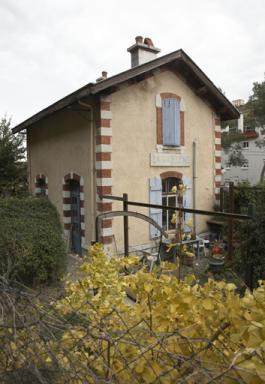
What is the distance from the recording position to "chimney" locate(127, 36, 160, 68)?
9.20 m

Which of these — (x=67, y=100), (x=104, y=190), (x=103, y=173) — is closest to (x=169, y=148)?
(x=103, y=173)

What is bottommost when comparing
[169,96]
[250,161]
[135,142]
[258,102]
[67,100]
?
[135,142]

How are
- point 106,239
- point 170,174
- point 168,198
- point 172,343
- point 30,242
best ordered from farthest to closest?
point 168,198
point 170,174
point 106,239
point 30,242
point 172,343

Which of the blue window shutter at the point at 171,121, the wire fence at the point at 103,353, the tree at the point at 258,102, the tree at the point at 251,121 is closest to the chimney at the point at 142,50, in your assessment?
the blue window shutter at the point at 171,121

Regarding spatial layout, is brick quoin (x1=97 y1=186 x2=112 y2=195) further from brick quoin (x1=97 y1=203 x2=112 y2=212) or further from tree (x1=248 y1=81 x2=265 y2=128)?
tree (x1=248 y1=81 x2=265 y2=128)

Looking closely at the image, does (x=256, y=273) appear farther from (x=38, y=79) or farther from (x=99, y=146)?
(x=38, y=79)

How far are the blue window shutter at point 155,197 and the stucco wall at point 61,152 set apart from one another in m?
1.73

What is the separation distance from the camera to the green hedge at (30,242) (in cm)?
576

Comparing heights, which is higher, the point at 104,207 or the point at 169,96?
the point at 169,96

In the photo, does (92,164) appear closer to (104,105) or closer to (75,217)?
(104,105)

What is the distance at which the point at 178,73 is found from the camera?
9.20 m

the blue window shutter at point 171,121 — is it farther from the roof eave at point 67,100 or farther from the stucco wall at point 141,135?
the roof eave at point 67,100

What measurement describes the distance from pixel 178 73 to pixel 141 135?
Answer: 7.85 feet

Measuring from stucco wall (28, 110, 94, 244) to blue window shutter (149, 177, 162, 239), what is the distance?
1732mm
